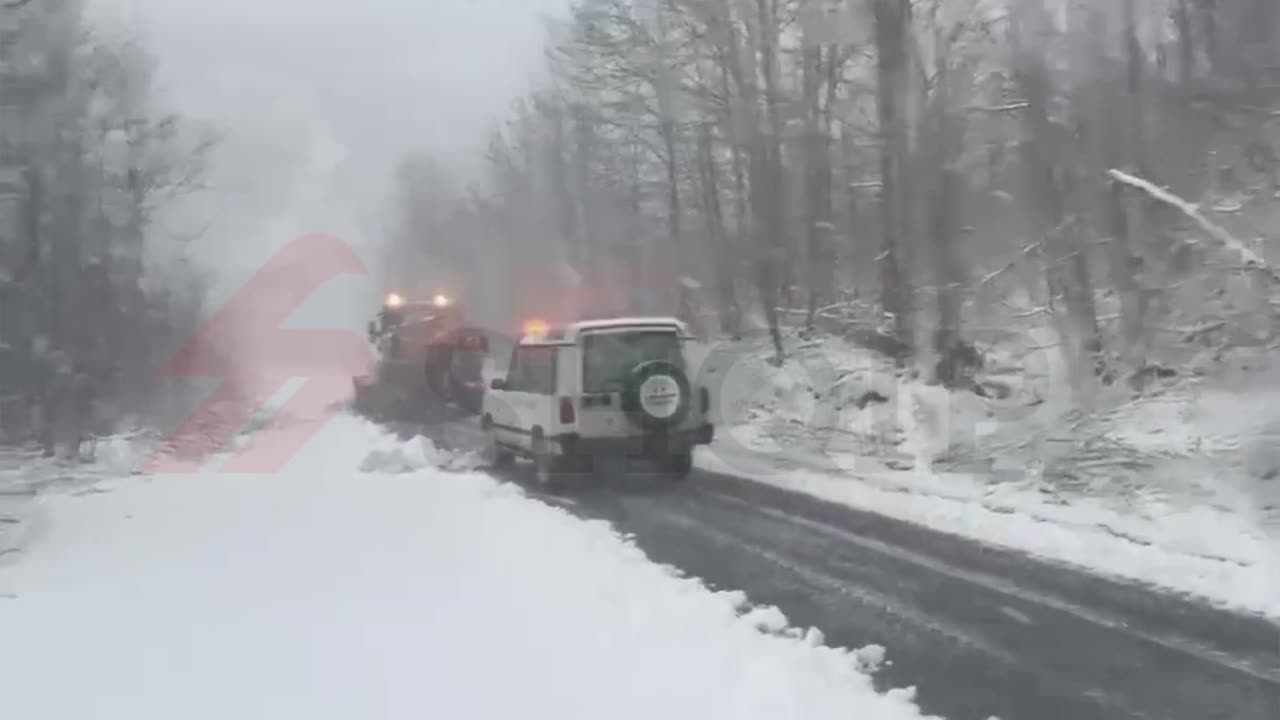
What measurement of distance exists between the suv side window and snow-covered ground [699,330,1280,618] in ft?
11.1

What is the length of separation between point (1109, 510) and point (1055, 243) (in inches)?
296

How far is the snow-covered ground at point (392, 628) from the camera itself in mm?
6656

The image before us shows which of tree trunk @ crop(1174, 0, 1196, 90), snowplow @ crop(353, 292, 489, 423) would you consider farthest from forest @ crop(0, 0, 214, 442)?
tree trunk @ crop(1174, 0, 1196, 90)

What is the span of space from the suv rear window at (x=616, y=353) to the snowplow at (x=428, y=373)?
13.1m

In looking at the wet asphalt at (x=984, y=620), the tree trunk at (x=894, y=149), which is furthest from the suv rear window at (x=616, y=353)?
the tree trunk at (x=894, y=149)

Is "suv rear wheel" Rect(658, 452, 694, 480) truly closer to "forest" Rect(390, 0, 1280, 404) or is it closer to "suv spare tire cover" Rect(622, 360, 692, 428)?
"suv spare tire cover" Rect(622, 360, 692, 428)

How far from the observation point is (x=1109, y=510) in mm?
12336

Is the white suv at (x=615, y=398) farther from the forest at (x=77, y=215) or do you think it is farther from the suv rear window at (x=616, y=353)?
the forest at (x=77, y=215)

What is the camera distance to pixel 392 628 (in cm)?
822

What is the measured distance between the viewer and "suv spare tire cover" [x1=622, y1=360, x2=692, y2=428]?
15.4 metres

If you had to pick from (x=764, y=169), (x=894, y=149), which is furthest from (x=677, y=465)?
(x=764, y=169)

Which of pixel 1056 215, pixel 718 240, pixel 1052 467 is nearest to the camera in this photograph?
pixel 1052 467

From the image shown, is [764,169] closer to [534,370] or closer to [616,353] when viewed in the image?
[534,370]

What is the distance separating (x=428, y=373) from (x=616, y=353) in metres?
14.8
